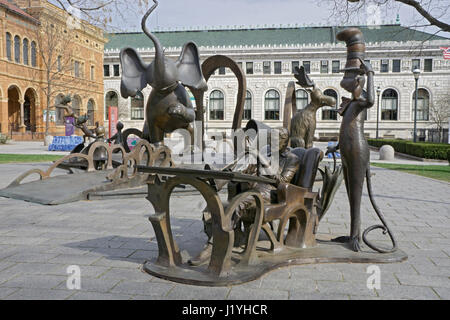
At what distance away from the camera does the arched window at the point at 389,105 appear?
160 feet

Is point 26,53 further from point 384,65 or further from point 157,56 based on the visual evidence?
point 384,65

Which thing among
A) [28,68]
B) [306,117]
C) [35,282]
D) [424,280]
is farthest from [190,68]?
[28,68]

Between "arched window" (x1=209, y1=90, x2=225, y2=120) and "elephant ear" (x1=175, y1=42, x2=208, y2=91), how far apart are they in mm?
42504

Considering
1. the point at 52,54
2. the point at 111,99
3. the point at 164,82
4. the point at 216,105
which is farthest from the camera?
the point at 111,99

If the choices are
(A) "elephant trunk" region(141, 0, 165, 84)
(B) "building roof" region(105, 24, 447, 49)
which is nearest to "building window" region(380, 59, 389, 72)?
(B) "building roof" region(105, 24, 447, 49)

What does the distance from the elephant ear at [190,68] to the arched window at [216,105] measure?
139 feet

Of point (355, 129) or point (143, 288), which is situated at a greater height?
point (355, 129)

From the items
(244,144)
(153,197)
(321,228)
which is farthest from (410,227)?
(153,197)

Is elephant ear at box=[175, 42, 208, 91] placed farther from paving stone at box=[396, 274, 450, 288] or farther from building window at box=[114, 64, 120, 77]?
building window at box=[114, 64, 120, 77]

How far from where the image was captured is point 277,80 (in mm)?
50188

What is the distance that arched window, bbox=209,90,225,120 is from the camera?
51.2 m

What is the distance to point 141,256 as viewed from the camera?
4207mm

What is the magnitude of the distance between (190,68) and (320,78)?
4271 cm

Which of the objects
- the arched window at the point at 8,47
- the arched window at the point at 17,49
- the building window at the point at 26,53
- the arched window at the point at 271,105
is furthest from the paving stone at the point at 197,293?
the arched window at the point at 271,105
